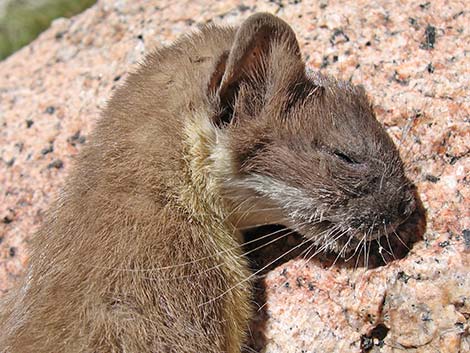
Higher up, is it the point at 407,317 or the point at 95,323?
the point at 95,323

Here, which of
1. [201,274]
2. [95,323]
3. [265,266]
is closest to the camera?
[95,323]

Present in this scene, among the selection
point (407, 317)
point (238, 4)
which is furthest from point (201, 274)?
point (238, 4)

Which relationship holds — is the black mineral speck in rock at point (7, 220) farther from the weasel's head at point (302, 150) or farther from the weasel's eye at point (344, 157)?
the weasel's eye at point (344, 157)

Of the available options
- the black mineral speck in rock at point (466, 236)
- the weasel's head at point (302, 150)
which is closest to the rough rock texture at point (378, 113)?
the black mineral speck in rock at point (466, 236)

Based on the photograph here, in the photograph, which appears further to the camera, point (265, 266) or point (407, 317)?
point (265, 266)

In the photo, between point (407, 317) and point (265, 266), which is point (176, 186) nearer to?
point (265, 266)

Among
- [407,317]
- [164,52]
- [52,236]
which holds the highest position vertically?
[164,52]
